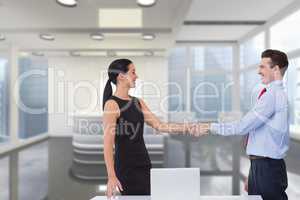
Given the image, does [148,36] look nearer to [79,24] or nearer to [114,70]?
[79,24]

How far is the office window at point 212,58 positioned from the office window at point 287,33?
8.11 ft

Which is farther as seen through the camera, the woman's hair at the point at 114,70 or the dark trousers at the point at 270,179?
the woman's hair at the point at 114,70

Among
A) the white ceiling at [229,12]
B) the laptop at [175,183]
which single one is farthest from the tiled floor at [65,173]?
the white ceiling at [229,12]

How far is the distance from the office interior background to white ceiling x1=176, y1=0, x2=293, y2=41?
2 cm

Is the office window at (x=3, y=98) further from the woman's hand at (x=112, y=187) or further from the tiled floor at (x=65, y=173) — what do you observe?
the woman's hand at (x=112, y=187)

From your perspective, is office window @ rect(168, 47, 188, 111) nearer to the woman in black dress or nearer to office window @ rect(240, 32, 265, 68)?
office window @ rect(240, 32, 265, 68)

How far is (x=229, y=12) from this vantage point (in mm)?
5082

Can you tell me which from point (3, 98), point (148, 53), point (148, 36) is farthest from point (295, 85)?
point (3, 98)

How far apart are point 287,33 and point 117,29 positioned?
3.40m

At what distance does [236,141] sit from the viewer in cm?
794

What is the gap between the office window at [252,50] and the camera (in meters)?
6.41

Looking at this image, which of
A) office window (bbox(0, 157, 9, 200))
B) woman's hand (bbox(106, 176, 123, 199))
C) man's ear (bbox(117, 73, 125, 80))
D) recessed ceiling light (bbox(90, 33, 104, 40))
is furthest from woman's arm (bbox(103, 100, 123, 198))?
recessed ceiling light (bbox(90, 33, 104, 40))

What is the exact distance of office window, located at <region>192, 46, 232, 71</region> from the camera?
27.6ft

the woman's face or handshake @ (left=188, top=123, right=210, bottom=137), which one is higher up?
the woman's face
